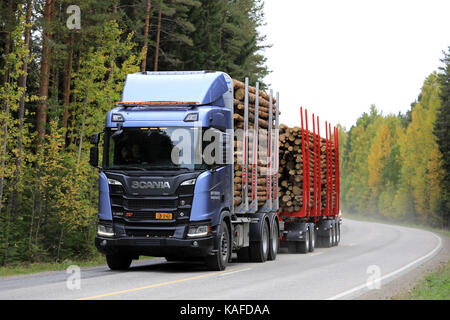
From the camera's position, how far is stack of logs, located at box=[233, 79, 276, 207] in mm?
17633

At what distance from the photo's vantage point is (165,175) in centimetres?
1455

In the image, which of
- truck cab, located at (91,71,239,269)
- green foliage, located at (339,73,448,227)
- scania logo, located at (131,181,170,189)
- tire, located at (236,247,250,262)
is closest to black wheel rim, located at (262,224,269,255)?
tire, located at (236,247,250,262)

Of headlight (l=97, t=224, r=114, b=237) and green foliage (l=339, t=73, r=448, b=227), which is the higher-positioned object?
green foliage (l=339, t=73, r=448, b=227)

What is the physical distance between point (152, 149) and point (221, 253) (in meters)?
2.87

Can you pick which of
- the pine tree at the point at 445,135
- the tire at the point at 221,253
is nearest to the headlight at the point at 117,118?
the tire at the point at 221,253

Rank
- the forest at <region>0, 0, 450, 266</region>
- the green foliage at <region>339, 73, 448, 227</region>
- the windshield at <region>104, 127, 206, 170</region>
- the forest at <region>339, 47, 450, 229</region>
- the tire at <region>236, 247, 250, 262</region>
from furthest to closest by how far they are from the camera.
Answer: the green foliage at <region>339, 73, 448, 227</region>
the forest at <region>339, 47, 450, 229</region>
the forest at <region>0, 0, 450, 266</region>
the tire at <region>236, 247, 250, 262</region>
the windshield at <region>104, 127, 206, 170</region>

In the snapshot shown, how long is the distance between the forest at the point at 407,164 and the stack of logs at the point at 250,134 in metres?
43.2

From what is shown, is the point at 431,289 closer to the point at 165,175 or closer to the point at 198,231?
the point at 198,231

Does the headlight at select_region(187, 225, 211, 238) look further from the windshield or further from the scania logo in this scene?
the windshield

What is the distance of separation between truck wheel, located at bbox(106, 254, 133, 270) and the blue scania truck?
0.02 meters

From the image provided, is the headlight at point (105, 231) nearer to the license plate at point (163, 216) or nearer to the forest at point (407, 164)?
the license plate at point (163, 216)

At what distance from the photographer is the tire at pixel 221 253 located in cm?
1537
